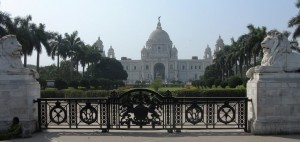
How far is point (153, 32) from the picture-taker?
16088cm

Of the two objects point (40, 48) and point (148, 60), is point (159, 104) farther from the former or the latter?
point (148, 60)

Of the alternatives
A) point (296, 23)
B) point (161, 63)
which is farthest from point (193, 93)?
point (161, 63)

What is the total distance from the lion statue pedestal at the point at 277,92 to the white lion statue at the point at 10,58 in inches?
270

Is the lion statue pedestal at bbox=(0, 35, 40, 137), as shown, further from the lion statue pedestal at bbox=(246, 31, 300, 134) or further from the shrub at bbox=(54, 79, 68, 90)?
the shrub at bbox=(54, 79, 68, 90)

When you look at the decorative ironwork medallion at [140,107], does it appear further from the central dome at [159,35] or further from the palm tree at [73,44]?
the central dome at [159,35]

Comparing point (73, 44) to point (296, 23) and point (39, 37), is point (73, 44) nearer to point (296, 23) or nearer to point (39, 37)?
point (39, 37)

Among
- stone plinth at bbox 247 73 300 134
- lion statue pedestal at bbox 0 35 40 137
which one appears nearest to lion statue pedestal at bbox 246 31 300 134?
stone plinth at bbox 247 73 300 134

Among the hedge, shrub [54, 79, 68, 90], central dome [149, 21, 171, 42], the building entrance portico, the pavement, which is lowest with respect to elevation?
the pavement

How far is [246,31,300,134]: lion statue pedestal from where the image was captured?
442 inches

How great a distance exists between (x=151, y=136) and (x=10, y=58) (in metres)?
4.80

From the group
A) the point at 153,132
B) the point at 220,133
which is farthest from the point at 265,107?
the point at 153,132

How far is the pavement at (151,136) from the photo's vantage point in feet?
34.3

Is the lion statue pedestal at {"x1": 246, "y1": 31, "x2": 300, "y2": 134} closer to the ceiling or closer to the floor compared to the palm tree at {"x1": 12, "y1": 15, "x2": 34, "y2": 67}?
closer to the floor

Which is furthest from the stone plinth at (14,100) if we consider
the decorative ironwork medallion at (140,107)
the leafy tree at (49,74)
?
the leafy tree at (49,74)
